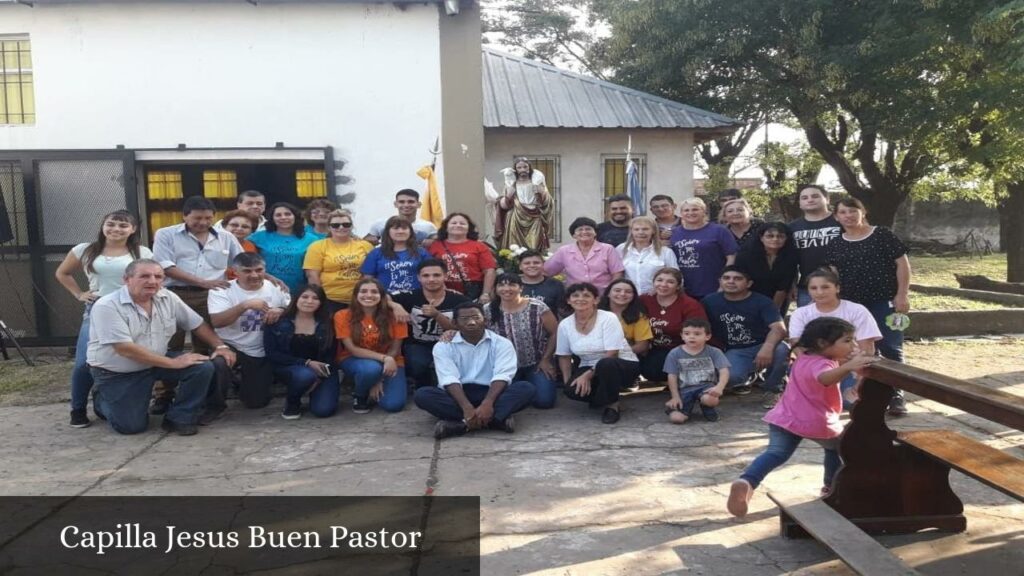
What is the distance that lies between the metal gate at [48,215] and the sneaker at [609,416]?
5.89 meters

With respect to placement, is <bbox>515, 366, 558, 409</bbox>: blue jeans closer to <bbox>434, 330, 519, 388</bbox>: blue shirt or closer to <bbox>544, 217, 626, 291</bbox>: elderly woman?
<bbox>434, 330, 519, 388</bbox>: blue shirt

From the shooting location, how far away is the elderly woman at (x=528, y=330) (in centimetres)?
602

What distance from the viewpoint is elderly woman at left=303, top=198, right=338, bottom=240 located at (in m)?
6.83

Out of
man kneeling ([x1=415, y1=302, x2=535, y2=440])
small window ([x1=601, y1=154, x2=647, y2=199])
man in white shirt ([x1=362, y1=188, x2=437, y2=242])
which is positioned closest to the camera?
man kneeling ([x1=415, y1=302, x2=535, y2=440])

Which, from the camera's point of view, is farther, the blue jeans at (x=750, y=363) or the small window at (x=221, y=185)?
the small window at (x=221, y=185)

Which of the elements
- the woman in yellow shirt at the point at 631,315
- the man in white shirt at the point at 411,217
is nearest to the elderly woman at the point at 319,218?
the man in white shirt at the point at 411,217

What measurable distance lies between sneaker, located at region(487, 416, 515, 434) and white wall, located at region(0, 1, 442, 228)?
Result: 13.7 feet

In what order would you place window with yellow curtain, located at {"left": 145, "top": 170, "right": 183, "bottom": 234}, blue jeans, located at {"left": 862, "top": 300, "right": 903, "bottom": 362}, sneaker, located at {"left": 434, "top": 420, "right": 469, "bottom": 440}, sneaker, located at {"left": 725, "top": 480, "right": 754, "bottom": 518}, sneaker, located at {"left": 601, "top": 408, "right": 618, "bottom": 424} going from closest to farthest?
1. sneaker, located at {"left": 725, "top": 480, "right": 754, "bottom": 518}
2. sneaker, located at {"left": 434, "top": 420, "right": 469, "bottom": 440}
3. sneaker, located at {"left": 601, "top": 408, "right": 618, "bottom": 424}
4. blue jeans, located at {"left": 862, "top": 300, "right": 903, "bottom": 362}
5. window with yellow curtain, located at {"left": 145, "top": 170, "right": 183, "bottom": 234}

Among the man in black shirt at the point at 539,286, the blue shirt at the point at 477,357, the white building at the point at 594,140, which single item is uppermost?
the white building at the point at 594,140

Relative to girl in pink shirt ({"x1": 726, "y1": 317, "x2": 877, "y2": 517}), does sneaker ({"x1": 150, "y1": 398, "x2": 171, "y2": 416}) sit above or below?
below

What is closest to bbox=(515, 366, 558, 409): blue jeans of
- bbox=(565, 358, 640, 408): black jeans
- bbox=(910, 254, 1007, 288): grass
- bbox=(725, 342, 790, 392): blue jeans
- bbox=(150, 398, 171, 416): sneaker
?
bbox=(565, 358, 640, 408): black jeans

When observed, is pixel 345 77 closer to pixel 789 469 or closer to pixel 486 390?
pixel 486 390

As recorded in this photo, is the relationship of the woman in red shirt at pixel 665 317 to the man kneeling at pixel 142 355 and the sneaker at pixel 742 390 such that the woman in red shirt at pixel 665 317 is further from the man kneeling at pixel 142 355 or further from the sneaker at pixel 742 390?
the man kneeling at pixel 142 355

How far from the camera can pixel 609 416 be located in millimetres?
5652
